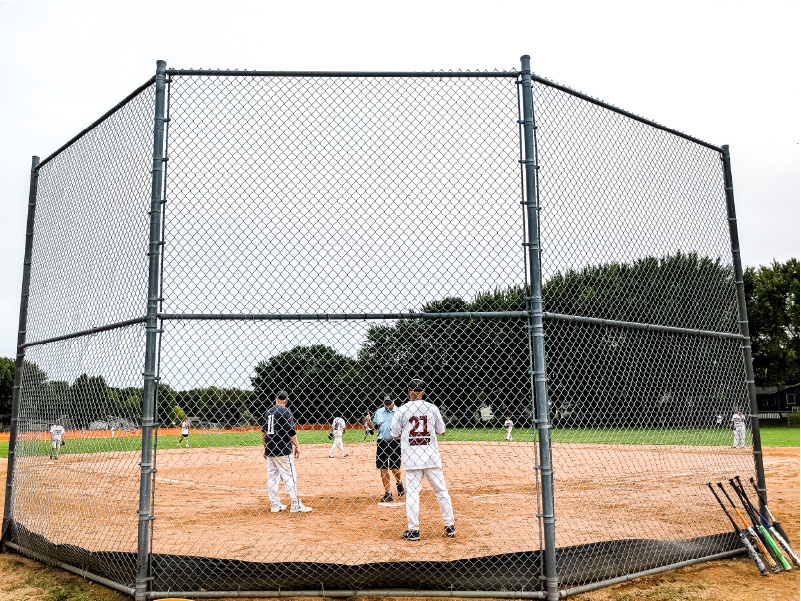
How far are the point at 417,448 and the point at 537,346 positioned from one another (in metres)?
2.53

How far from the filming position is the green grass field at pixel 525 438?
20.0 ft

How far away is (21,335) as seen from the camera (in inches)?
235

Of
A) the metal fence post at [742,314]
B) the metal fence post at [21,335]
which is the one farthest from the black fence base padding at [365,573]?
the metal fence post at [742,314]

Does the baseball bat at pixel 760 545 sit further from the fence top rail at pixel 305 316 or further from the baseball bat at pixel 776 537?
the fence top rail at pixel 305 316

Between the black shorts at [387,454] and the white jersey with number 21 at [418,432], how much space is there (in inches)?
71.2

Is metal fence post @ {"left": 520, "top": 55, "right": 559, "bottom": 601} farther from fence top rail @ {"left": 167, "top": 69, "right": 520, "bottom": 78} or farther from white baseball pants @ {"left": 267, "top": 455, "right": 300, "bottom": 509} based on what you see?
white baseball pants @ {"left": 267, "top": 455, "right": 300, "bottom": 509}

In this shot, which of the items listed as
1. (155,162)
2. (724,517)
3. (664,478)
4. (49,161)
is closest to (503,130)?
(155,162)

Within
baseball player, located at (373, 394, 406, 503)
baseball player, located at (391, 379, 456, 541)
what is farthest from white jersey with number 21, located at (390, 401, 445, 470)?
baseball player, located at (373, 394, 406, 503)

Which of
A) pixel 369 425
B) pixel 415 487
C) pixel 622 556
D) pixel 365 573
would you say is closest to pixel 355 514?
pixel 415 487

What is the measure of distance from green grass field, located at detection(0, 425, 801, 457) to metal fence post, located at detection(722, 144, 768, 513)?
0.72 meters

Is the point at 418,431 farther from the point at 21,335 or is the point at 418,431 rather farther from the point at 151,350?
the point at 21,335

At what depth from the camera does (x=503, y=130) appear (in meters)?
4.38

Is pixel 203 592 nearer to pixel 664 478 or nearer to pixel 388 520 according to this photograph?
pixel 388 520

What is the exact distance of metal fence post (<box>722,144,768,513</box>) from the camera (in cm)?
569
